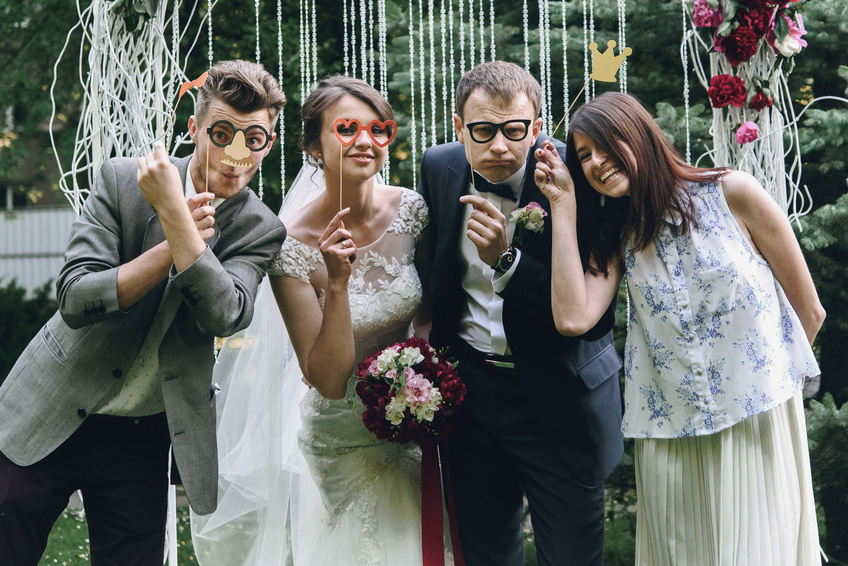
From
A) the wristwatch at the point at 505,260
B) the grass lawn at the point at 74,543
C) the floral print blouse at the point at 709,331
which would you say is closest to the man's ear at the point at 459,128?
the wristwatch at the point at 505,260

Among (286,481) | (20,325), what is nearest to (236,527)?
(286,481)

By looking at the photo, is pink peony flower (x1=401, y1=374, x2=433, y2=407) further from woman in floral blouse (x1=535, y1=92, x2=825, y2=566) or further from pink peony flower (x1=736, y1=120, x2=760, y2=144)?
pink peony flower (x1=736, y1=120, x2=760, y2=144)

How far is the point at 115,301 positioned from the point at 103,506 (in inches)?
25.2

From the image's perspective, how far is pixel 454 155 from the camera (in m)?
2.92

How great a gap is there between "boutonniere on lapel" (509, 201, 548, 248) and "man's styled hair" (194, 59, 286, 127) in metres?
0.81

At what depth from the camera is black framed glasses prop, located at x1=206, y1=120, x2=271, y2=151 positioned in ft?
8.09

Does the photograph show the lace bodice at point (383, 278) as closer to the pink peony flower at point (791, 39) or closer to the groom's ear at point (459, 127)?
the groom's ear at point (459, 127)

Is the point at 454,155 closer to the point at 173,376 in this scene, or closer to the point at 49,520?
the point at 173,376

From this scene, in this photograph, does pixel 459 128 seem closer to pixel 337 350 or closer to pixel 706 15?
pixel 337 350

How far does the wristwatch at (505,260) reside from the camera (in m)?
2.57

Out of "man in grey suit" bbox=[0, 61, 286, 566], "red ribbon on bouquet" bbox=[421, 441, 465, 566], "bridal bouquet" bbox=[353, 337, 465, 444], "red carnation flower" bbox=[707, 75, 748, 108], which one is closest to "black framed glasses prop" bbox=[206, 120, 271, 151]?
"man in grey suit" bbox=[0, 61, 286, 566]

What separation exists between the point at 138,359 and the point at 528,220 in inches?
48.3

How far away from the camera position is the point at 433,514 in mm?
2816

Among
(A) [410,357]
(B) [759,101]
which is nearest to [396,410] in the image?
(A) [410,357]
